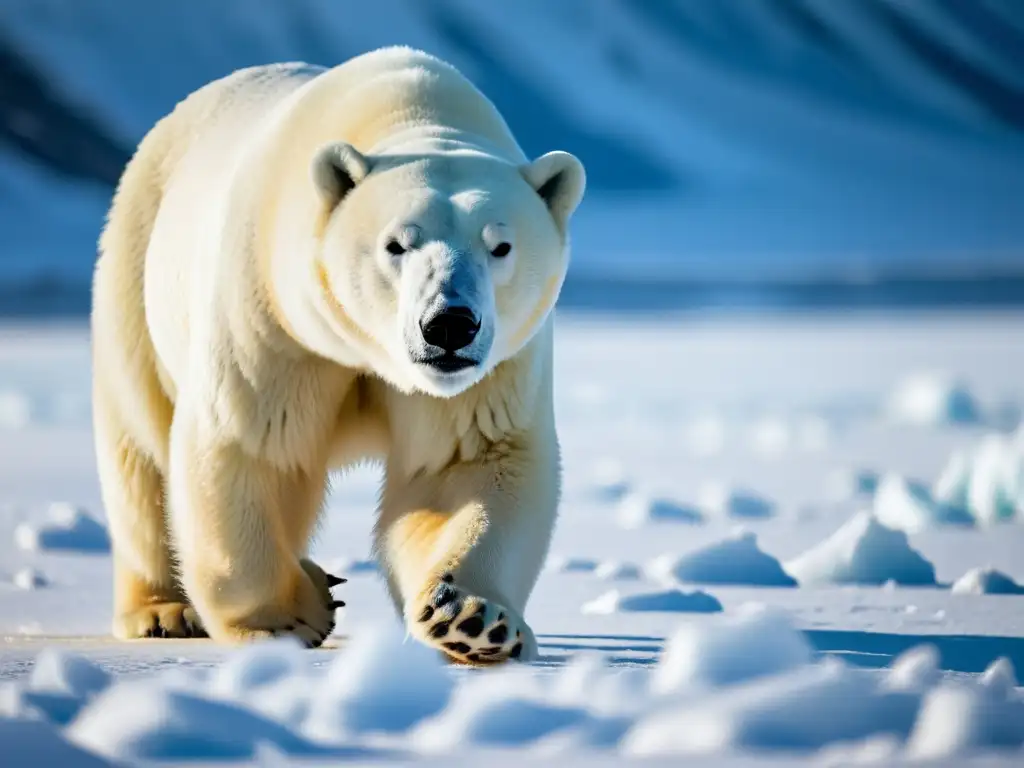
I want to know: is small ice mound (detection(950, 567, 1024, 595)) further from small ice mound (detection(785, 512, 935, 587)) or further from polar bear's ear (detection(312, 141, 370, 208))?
polar bear's ear (detection(312, 141, 370, 208))

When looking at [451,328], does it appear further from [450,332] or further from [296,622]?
[296,622]

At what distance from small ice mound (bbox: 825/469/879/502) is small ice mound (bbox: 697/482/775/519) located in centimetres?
26

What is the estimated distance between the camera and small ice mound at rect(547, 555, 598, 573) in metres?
4.34

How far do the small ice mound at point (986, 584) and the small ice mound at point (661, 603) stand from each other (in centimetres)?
56

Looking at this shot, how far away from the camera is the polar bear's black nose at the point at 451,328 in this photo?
2777 millimetres

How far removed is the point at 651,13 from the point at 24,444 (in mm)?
30590

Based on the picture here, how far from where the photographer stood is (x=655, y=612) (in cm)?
370

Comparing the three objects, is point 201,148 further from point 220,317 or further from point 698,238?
point 698,238

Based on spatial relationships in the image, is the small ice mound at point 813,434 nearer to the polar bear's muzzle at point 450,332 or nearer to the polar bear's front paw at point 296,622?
the polar bear's front paw at point 296,622

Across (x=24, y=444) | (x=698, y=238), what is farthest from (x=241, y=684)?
(x=698, y=238)

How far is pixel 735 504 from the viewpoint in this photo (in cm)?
528

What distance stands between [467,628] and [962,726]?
91cm

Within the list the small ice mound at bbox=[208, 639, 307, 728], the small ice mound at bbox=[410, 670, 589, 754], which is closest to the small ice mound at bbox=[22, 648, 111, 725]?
the small ice mound at bbox=[208, 639, 307, 728]

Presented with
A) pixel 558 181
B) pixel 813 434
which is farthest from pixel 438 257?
pixel 813 434
